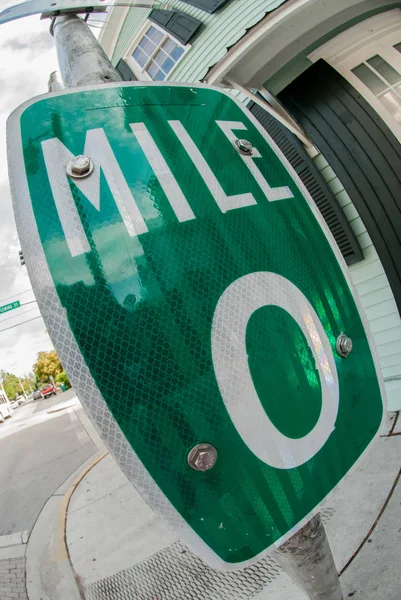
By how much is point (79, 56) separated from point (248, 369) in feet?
4.44

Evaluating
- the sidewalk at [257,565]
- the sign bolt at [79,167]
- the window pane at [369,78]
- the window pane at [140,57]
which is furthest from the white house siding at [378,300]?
the window pane at [140,57]

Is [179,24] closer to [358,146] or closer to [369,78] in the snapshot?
[369,78]

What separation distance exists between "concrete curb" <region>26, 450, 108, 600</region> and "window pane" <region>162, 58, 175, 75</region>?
6.64 m

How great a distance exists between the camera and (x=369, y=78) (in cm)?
461

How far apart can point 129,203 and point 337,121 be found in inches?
175

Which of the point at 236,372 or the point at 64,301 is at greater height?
the point at 64,301

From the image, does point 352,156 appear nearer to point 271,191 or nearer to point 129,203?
point 271,191

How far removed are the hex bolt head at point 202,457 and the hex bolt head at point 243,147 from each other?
0.88 metres

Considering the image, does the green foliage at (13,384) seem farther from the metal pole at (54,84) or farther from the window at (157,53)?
the metal pole at (54,84)

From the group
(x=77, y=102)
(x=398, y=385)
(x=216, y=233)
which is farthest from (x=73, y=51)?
(x=398, y=385)

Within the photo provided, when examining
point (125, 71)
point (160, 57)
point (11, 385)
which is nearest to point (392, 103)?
point (160, 57)

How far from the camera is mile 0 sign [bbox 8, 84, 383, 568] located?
944 mm

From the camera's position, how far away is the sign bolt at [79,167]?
40.5 inches

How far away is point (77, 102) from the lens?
114cm
